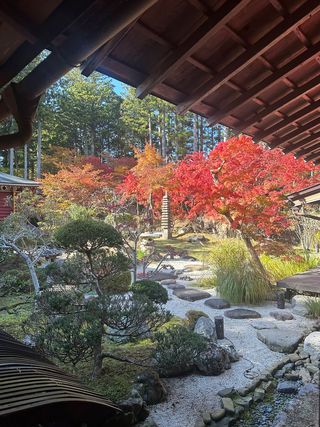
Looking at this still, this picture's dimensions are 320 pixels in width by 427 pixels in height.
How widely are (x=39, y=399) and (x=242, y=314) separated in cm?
449

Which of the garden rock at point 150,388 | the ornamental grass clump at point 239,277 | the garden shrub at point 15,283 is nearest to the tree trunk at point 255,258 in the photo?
the ornamental grass clump at point 239,277

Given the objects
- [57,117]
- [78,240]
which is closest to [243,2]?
[78,240]

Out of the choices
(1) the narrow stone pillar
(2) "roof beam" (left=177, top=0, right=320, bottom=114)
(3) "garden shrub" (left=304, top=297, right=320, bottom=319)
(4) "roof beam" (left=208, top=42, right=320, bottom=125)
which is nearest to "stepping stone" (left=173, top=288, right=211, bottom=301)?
(3) "garden shrub" (left=304, top=297, right=320, bottom=319)

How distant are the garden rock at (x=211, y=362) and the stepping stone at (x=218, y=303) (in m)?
2.30

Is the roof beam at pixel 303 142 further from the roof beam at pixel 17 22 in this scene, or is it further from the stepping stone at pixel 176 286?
the stepping stone at pixel 176 286

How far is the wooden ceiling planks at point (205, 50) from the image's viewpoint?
1388 millimetres

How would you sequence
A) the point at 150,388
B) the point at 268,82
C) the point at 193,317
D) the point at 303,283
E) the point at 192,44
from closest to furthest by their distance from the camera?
the point at 192,44 → the point at 268,82 → the point at 150,388 → the point at 193,317 → the point at 303,283

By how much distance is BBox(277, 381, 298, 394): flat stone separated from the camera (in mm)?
3326

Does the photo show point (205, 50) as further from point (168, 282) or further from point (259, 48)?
point (168, 282)

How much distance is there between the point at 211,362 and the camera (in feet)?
12.0

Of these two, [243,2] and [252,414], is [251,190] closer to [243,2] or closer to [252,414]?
[252,414]

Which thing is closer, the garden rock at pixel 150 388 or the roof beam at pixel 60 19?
the roof beam at pixel 60 19

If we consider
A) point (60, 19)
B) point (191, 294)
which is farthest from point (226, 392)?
point (191, 294)

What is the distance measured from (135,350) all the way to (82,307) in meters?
1.10
